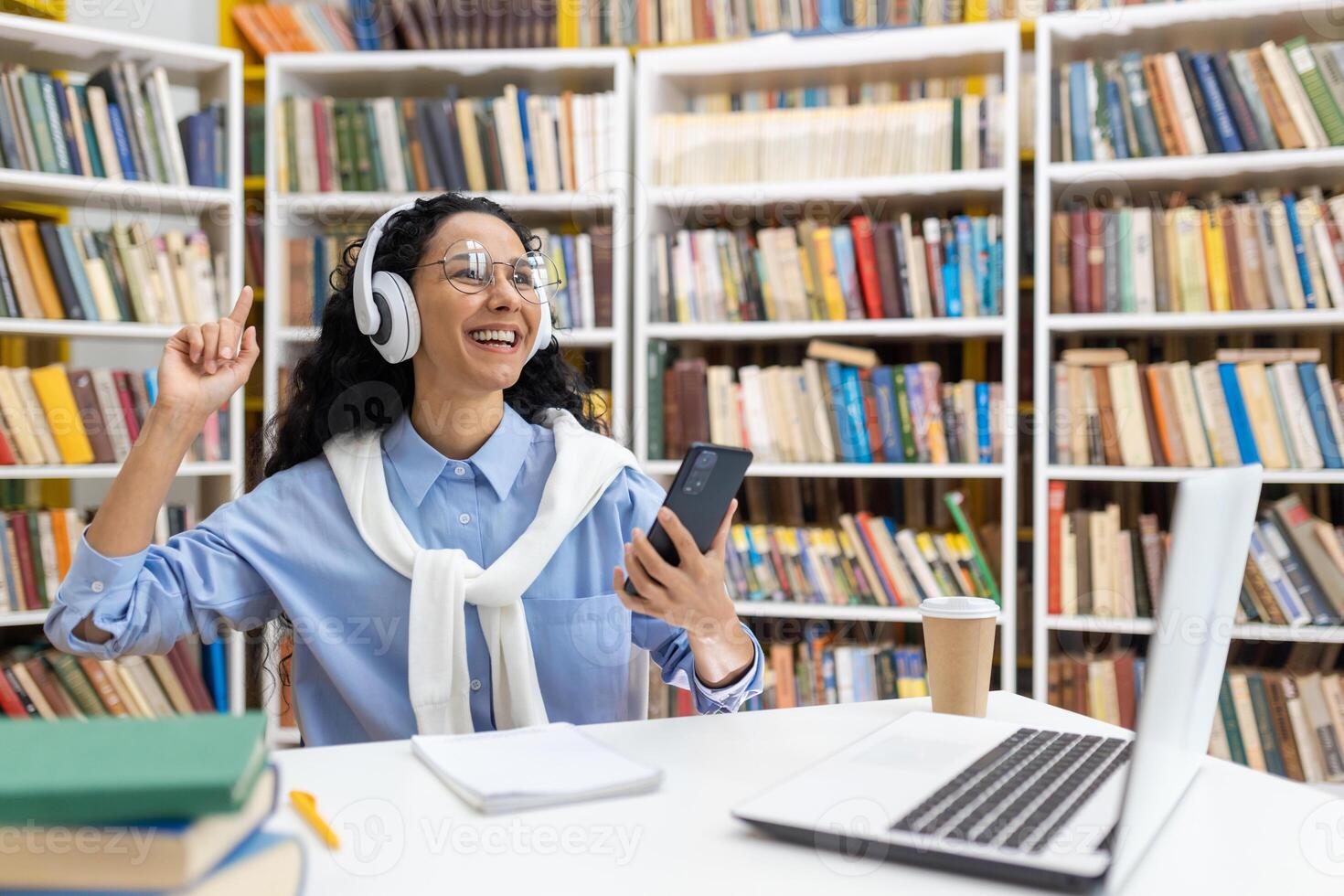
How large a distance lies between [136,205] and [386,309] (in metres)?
1.58

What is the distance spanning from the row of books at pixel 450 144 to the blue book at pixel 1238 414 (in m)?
1.50

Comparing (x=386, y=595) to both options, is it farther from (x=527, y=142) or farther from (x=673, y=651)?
(x=527, y=142)

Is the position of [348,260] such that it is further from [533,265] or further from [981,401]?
[981,401]

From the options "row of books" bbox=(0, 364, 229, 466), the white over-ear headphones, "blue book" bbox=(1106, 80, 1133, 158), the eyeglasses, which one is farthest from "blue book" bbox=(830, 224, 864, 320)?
"row of books" bbox=(0, 364, 229, 466)

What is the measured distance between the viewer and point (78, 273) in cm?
249

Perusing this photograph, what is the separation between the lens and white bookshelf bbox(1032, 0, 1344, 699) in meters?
2.32

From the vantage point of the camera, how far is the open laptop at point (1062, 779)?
0.64 m

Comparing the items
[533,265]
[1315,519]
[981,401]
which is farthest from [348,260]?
[1315,519]

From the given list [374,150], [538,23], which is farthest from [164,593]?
[538,23]

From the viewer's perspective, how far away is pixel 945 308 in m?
2.52

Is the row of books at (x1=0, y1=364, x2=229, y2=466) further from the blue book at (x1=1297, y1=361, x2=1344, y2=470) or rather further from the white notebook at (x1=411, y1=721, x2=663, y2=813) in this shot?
the blue book at (x1=1297, y1=361, x2=1344, y2=470)

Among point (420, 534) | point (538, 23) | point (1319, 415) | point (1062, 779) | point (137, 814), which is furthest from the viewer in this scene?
point (538, 23)

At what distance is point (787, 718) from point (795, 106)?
2089 mm

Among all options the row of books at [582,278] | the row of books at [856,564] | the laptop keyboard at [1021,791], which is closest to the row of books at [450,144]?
the row of books at [582,278]
